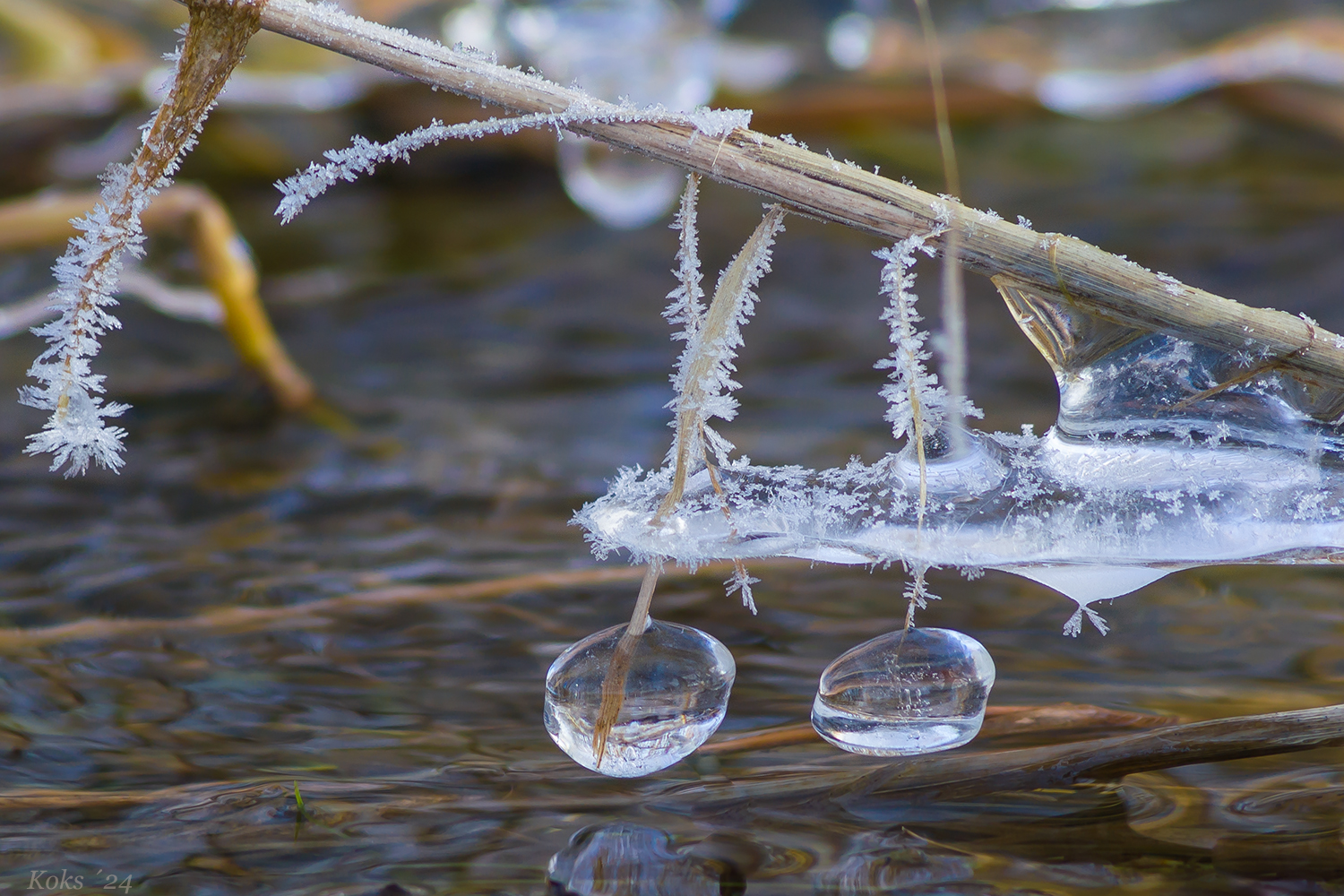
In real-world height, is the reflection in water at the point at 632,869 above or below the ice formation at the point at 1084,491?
below

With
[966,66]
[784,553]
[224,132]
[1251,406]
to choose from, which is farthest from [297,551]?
[966,66]

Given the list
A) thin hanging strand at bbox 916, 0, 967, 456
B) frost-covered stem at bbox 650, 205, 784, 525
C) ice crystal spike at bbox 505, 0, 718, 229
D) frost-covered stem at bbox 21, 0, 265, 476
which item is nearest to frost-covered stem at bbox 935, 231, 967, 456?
thin hanging strand at bbox 916, 0, 967, 456

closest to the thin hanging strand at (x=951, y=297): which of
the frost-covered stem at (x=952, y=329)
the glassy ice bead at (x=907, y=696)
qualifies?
the frost-covered stem at (x=952, y=329)

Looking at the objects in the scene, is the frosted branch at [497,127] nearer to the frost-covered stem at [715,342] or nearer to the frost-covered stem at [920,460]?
the frost-covered stem at [715,342]

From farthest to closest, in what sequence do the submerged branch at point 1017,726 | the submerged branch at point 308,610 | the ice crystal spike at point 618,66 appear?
the ice crystal spike at point 618,66, the submerged branch at point 308,610, the submerged branch at point 1017,726

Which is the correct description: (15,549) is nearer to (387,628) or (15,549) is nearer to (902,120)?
(387,628)

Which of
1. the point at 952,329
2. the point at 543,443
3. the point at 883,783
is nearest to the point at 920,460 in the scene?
the point at 952,329

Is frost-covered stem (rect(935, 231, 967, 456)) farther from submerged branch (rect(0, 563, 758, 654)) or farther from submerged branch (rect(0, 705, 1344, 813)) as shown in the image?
submerged branch (rect(0, 563, 758, 654))
